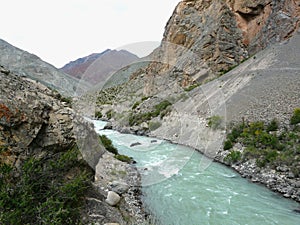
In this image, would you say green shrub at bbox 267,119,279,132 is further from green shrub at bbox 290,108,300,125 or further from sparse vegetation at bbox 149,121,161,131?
sparse vegetation at bbox 149,121,161,131

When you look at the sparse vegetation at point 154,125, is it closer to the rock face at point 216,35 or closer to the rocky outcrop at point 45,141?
the rock face at point 216,35

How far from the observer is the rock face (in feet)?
113

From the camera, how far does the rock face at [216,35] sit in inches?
1353

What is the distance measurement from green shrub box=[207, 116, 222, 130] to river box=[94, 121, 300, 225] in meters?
4.18

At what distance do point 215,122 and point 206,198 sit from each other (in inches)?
371

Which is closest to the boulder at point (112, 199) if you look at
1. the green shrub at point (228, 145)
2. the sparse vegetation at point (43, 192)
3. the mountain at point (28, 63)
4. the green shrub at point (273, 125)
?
the sparse vegetation at point (43, 192)

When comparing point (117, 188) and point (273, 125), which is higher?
point (273, 125)

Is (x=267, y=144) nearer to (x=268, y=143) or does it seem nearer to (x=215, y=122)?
(x=268, y=143)

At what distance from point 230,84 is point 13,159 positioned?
73.4ft

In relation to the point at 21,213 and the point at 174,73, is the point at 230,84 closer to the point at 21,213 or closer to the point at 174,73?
the point at 174,73

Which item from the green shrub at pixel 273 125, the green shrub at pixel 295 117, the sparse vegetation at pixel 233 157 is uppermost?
the green shrub at pixel 295 117

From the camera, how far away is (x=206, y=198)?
915 centimetres

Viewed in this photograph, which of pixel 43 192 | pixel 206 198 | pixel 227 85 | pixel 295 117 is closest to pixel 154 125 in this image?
pixel 227 85

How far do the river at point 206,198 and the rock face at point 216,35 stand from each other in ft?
82.1
